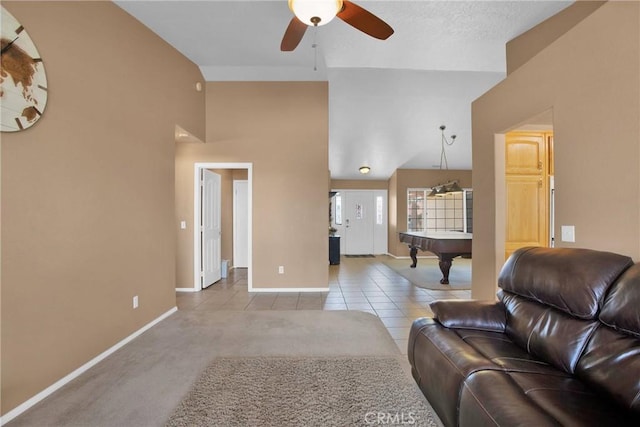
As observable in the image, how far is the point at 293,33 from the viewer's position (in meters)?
2.21

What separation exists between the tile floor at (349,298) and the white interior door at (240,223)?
3.12 feet

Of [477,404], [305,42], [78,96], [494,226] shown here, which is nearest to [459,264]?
[494,226]

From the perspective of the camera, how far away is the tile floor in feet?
11.4

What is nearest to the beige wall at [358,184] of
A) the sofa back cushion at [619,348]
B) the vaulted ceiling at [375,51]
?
the vaulted ceiling at [375,51]

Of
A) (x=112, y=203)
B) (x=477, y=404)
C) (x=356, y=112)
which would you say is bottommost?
(x=477, y=404)

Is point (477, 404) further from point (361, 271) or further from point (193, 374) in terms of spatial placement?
point (361, 271)

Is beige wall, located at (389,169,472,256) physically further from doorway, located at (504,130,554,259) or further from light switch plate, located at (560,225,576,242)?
light switch plate, located at (560,225,576,242)

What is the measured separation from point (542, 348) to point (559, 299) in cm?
28

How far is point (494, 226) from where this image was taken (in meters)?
2.84

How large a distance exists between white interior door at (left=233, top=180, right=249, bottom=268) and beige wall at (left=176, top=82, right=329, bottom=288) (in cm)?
180

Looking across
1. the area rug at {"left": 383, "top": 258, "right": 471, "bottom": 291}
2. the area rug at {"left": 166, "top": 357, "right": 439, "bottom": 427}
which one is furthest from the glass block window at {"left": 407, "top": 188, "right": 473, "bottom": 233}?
the area rug at {"left": 166, "top": 357, "right": 439, "bottom": 427}

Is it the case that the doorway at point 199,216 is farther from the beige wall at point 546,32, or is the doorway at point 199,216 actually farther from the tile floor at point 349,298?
the beige wall at point 546,32

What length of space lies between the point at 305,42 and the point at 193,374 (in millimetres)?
3652

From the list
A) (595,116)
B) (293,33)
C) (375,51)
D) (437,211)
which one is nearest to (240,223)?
(375,51)
